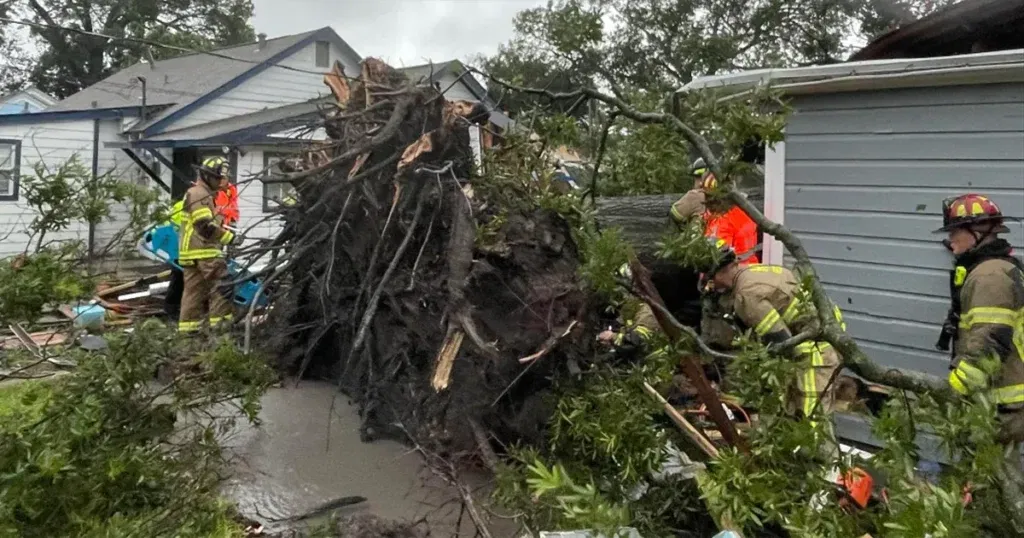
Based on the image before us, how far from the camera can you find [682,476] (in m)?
4.11

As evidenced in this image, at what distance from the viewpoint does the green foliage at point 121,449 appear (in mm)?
3346

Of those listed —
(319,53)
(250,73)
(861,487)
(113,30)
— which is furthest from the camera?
(113,30)

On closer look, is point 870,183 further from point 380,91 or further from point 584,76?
point 380,91

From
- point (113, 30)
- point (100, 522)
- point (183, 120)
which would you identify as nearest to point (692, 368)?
point (100, 522)

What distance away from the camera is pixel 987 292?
13.6 ft

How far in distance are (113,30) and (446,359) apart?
115 feet

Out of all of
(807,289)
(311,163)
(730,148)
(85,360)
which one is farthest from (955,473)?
(311,163)

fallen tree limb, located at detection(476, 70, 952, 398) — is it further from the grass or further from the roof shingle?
the roof shingle

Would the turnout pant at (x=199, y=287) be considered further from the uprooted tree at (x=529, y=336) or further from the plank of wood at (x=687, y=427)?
the plank of wood at (x=687, y=427)

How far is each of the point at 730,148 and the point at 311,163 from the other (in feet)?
12.8

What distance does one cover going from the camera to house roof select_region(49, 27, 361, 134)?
51.0 ft

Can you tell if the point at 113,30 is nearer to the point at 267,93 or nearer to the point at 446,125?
the point at 267,93

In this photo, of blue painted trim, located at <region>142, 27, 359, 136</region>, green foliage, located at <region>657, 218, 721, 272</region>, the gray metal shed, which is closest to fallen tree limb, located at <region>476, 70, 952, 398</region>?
green foliage, located at <region>657, 218, 721, 272</region>

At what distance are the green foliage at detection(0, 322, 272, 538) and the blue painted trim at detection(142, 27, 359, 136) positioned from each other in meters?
10.7
